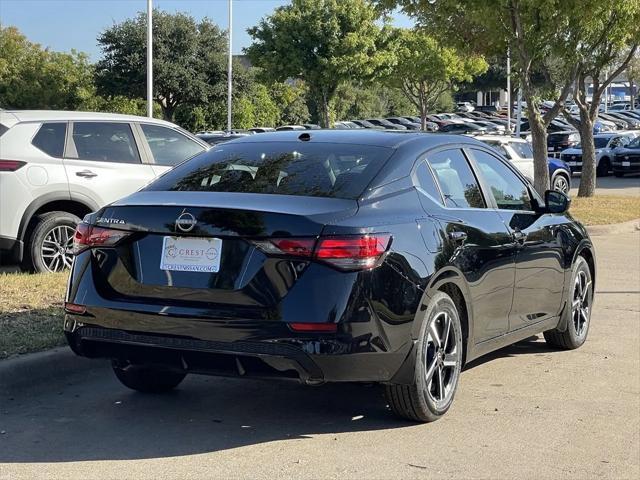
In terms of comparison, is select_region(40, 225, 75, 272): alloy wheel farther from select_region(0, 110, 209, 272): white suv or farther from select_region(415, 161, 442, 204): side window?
select_region(415, 161, 442, 204): side window

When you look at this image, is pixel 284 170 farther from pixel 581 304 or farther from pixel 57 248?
pixel 57 248

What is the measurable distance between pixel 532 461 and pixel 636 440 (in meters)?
0.80

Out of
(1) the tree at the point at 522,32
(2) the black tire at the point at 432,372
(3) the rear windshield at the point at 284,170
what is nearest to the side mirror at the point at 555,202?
(2) the black tire at the point at 432,372

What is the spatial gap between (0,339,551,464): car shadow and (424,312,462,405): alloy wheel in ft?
0.83

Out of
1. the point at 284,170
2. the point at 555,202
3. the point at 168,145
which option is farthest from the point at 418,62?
the point at 284,170

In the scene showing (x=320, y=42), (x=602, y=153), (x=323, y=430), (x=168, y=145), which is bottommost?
(x=323, y=430)

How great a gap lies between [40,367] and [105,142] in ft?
14.9

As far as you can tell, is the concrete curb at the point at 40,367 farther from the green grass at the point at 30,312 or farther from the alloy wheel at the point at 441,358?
the alloy wheel at the point at 441,358

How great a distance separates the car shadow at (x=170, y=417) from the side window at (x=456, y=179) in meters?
1.36

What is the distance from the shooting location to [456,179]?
6098 mm

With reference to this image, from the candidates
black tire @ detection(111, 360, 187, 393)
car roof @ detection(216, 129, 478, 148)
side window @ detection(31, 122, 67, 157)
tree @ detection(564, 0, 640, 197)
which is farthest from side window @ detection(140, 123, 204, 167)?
tree @ detection(564, 0, 640, 197)

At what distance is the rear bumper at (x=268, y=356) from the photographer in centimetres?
471

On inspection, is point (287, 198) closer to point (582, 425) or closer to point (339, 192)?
point (339, 192)

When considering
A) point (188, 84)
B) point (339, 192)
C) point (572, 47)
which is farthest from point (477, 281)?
point (188, 84)
